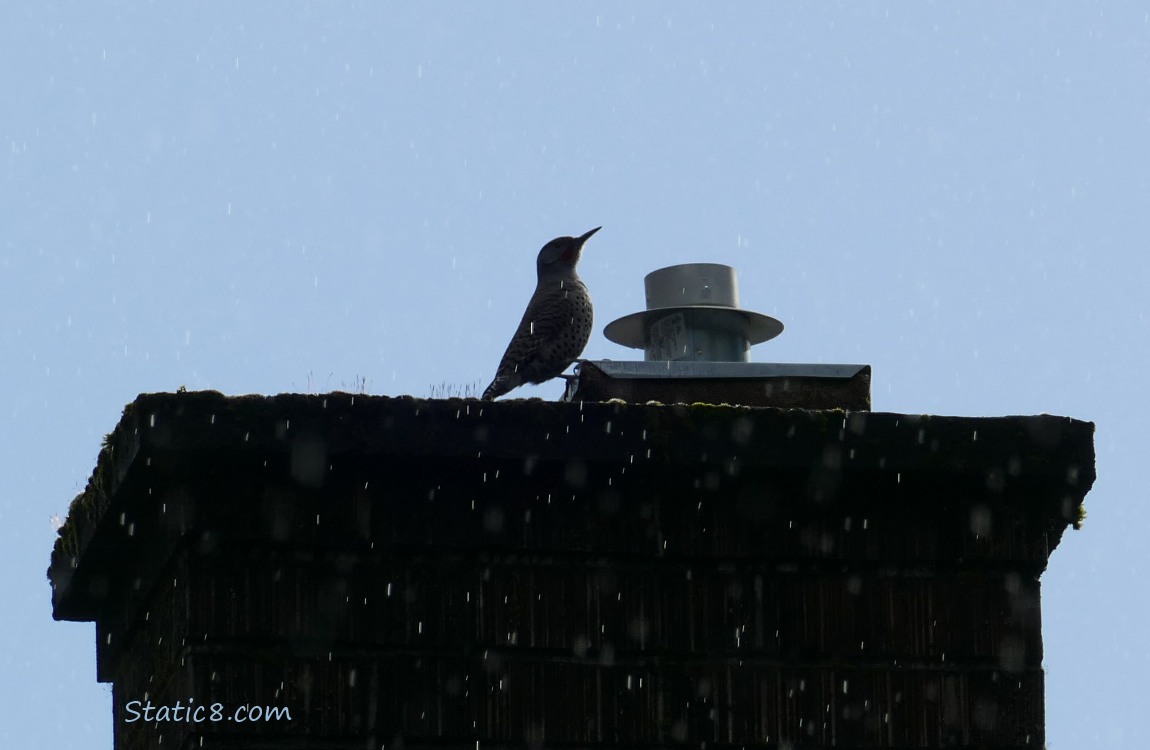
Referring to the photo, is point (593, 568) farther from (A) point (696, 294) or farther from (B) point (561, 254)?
(B) point (561, 254)

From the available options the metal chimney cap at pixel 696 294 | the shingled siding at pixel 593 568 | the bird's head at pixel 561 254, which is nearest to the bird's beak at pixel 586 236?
the bird's head at pixel 561 254

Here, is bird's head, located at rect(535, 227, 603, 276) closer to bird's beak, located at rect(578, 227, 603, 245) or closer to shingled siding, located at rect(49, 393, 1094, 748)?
bird's beak, located at rect(578, 227, 603, 245)

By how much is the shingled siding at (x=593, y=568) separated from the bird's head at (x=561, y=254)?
480 cm

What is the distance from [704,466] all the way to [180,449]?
5.70 ft

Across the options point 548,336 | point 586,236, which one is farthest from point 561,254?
point 548,336

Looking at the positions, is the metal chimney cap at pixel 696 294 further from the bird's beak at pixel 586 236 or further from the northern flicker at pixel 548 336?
the bird's beak at pixel 586 236

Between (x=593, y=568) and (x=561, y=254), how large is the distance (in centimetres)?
513

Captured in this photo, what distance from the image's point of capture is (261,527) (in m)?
5.96

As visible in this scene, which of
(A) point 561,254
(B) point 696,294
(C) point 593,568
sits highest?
(A) point 561,254

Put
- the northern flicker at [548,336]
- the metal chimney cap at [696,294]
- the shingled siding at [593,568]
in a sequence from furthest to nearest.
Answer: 1. the northern flicker at [548,336]
2. the metal chimney cap at [696,294]
3. the shingled siding at [593,568]

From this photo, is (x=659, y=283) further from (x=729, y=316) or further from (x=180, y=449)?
(x=180, y=449)

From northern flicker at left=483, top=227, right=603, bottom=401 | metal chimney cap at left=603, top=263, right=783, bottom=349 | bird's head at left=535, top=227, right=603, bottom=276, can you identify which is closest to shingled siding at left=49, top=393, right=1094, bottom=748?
metal chimney cap at left=603, top=263, right=783, bottom=349

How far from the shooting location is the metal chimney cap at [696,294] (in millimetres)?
8227

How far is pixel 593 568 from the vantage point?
6168mm
